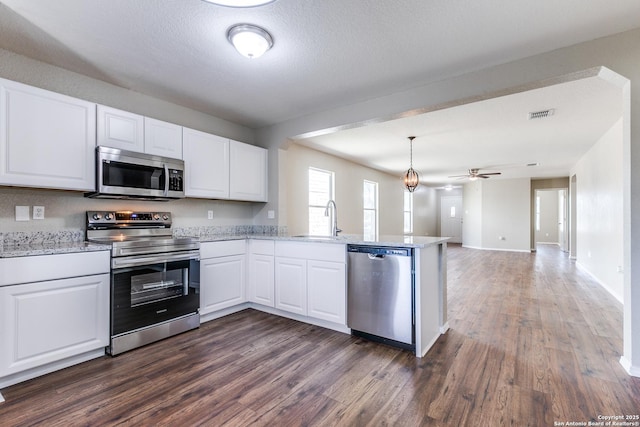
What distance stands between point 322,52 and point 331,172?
3643 millimetres

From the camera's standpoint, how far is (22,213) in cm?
239

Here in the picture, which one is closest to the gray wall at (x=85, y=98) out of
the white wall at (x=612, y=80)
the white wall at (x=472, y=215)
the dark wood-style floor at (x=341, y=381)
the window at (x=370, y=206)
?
the dark wood-style floor at (x=341, y=381)

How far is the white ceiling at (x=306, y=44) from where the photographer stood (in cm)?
187

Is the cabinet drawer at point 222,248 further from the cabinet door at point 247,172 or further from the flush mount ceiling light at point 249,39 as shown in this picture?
the flush mount ceiling light at point 249,39

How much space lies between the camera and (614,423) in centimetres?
166

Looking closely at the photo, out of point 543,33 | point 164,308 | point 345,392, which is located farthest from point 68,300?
point 543,33

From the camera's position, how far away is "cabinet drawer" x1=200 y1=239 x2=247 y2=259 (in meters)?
3.17

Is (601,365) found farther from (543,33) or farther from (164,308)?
(164,308)

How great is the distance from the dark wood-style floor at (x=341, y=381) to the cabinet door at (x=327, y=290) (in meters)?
0.17

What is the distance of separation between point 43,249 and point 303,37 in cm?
238

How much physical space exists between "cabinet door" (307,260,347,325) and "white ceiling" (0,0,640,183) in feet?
5.92

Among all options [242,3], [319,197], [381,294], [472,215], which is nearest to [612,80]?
[381,294]

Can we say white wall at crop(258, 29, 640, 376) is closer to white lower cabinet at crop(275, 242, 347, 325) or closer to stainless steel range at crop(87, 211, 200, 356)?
white lower cabinet at crop(275, 242, 347, 325)

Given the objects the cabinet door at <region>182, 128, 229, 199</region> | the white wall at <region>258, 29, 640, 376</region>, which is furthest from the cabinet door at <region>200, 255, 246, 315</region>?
the white wall at <region>258, 29, 640, 376</region>
